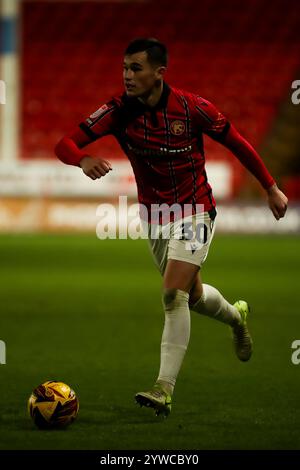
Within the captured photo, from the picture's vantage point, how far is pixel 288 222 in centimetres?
1909

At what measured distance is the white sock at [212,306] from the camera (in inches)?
215

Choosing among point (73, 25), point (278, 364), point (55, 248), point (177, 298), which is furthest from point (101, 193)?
point (177, 298)

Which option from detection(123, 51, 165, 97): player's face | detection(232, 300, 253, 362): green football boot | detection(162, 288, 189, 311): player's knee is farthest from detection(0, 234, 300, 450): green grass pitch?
detection(123, 51, 165, 97): player's face

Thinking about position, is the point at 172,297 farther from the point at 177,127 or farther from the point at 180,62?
the point at 180,62

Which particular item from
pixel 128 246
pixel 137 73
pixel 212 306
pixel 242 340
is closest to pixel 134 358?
pixel 242 340

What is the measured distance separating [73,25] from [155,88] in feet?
63.7

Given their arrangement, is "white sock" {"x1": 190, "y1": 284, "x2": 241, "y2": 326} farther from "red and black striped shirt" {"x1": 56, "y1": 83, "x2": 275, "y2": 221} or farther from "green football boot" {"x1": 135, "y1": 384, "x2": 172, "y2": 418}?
"green football boot" {"x1": 135, "y1": 384, "x2": 172, "y2": 418}

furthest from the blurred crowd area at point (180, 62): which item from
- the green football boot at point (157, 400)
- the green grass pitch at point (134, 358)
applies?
the green football boot at point (157, 400)

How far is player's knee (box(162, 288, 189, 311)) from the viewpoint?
486 cm

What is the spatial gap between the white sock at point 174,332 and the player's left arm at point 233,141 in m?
0.73

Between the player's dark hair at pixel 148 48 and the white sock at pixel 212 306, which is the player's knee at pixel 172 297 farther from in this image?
the player's dark hair at pixel 148 48

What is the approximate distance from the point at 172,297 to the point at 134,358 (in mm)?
1744

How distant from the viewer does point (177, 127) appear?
16.4ft
